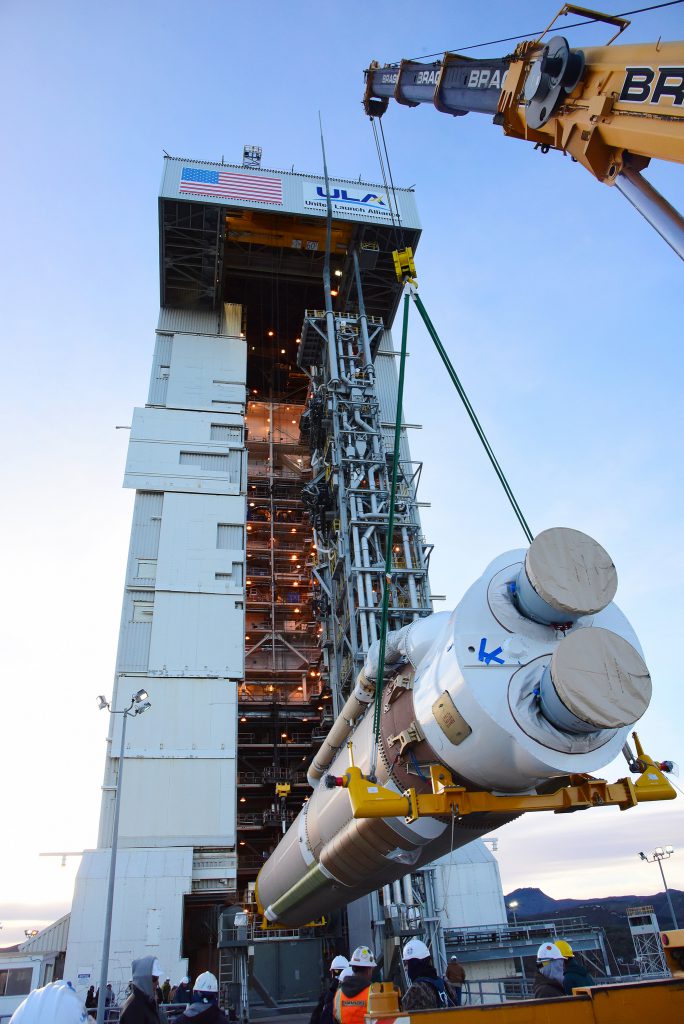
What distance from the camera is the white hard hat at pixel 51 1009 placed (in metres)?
3.08

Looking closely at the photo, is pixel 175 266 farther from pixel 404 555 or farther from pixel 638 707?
pixel 638 707

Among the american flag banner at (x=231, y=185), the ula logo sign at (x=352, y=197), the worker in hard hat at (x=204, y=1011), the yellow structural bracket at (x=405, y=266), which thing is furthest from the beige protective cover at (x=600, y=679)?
the ula logo sign at (x=352, y=197)

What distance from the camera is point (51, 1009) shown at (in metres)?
3.11

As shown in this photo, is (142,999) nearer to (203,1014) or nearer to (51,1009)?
(203,1014)

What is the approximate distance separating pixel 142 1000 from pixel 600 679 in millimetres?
3394

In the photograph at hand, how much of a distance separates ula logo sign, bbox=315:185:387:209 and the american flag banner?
1759 mm

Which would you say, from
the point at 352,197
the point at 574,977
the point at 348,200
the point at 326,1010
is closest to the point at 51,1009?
the point at 574,977

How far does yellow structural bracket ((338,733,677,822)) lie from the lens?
5.14m

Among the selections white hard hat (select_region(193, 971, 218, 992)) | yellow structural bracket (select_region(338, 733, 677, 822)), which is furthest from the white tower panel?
white hard hat (select_region(193, 971, 218, 992))

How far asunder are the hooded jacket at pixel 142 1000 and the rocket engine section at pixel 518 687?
2168 mm

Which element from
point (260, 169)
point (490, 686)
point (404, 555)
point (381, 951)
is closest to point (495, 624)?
point (490, 686)

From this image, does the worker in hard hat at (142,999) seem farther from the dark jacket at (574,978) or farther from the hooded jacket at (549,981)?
the dark jacket at (574,978)

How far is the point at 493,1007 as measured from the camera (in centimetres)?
344

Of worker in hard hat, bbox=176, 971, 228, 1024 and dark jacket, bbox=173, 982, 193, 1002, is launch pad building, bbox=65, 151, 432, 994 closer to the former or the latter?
dark jacket, bbox=173, 982, 193, 1002
